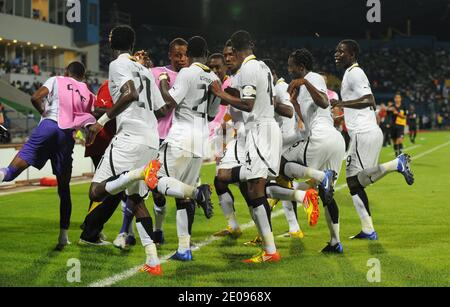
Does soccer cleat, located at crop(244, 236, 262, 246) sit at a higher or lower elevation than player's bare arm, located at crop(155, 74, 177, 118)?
lower

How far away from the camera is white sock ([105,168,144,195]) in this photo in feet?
20.6

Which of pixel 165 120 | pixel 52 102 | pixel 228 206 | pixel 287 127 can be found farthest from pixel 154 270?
pixel 287 127

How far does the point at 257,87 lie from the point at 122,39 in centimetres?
131

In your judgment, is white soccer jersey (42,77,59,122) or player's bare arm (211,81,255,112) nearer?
player's bare arm (211,81,255,112)

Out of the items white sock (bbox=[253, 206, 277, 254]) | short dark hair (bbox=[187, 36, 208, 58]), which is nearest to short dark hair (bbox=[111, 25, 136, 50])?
short dark hair (bbox=[187, 36, 208, 58])

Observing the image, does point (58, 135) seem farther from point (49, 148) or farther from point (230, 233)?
point (230, 233)

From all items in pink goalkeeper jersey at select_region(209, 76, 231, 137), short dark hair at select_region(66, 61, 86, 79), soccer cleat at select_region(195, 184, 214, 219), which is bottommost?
soccer cleat at select_region(195, 184, 214, 219)

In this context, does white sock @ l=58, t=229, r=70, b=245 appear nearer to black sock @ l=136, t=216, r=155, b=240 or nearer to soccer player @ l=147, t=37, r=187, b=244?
soccer player @ l=147, t=37, r=187, b=244

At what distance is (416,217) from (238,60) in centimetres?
487

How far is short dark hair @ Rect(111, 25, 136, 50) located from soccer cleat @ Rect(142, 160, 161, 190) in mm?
1199

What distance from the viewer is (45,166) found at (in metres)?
16.1

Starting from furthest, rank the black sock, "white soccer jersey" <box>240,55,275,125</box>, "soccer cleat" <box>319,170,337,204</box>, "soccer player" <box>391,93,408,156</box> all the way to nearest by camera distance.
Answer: "soccer player" <box>391,93,408,156</box> → "soccer cleat" <box>319,170,337,204</box> → "white soccer jersey" <box>240,55,275,125</box> → the black sock

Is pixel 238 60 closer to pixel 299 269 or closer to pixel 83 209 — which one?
pixel 299 269
